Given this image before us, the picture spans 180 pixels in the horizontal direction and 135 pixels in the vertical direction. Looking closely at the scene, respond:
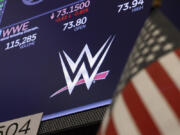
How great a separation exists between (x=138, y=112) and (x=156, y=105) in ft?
0.14

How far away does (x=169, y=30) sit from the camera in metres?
0.80

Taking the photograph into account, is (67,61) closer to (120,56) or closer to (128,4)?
(120,56)

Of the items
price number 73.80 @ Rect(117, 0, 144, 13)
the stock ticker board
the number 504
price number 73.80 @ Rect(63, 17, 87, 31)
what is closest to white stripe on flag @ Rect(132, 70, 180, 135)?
the stock ticker board

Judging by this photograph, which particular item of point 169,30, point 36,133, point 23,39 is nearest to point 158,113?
point 169,30

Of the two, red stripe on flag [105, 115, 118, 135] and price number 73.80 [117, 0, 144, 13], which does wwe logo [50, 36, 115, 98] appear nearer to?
price number 73.80 [117, 0, 144, 13]

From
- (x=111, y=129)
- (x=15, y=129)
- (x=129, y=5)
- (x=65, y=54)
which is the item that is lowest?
(x=15, y=129)

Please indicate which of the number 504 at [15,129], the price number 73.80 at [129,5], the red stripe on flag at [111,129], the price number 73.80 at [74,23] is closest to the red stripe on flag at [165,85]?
the red stripe on flag at [111,129]

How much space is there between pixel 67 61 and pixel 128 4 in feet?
1.58

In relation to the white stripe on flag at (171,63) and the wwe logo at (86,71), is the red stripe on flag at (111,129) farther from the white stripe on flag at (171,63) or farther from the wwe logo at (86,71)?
the wwe logo at (86,71)

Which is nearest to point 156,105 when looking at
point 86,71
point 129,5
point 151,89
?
point 151,89

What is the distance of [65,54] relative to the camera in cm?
214

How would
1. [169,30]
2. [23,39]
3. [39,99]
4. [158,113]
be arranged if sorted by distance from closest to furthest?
[158,113] → [169,30] → [39,99] → [23,39]

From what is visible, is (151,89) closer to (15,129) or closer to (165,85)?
(165,85)

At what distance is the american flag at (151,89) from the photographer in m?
0.69
